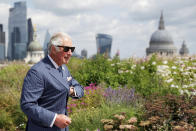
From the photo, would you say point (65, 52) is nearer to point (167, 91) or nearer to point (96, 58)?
point (167, 91)

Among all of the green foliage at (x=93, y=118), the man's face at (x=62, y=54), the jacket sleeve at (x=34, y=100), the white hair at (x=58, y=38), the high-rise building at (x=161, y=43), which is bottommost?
the green foliage at (x=93, y=118)

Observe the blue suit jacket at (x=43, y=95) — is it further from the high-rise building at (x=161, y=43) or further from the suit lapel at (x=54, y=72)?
the high-rise building at (x=161, y=43)

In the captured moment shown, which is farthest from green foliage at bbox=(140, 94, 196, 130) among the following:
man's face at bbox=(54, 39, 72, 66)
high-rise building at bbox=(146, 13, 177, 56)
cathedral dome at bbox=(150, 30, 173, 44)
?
cathedral dome at bbox=(150, 30, 173, 44)

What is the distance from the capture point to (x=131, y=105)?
6273mm

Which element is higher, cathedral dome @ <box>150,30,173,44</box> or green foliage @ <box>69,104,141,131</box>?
cathedral dome @ <box>150,30,173,44</box>

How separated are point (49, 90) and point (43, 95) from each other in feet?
0.30

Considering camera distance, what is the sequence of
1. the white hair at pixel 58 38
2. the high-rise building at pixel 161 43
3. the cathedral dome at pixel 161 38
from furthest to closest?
the cathedral dome at pixel 161 38 < the high-rise building at pixel 161 43 < the white hair at pixel 58 38

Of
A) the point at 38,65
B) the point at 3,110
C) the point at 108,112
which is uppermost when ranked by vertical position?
the point at 38,65

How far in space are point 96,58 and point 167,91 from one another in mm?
4800

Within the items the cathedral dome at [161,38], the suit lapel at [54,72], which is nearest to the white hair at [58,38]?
the suit lapel at [54,72]

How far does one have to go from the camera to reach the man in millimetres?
2518

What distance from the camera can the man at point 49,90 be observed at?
2.52 metres

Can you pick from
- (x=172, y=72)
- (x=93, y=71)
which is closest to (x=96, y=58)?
(x=93, y=71)

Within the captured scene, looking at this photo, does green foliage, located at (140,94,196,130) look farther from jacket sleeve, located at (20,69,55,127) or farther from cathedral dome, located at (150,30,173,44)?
cathedral dome, located at (150,30,173,44)
